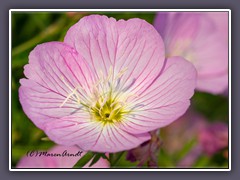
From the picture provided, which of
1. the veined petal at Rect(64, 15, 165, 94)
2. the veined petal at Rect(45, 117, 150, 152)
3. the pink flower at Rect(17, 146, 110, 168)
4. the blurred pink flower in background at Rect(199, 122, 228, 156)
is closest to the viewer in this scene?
the veined petal at Rect(45, 117, 150, 152)

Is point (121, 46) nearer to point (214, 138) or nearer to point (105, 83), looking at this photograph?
point (105, 83)

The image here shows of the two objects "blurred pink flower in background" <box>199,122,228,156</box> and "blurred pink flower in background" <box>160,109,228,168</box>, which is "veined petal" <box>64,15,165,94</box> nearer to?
"blurred pink flower in background" <box>160,109,228,168</box>

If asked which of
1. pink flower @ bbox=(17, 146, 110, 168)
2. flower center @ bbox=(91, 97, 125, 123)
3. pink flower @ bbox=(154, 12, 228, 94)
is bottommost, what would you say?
pink flower @ bbox=(17, 146, 110, 168)

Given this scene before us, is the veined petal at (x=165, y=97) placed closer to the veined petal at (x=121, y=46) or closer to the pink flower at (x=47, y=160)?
the veined petal at (x=121, y=46)

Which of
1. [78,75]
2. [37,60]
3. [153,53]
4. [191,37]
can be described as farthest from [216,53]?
[37,60]

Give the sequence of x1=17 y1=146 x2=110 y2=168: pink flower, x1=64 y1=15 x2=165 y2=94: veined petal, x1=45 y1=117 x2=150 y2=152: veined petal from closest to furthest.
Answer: x1=45 y1=117 x2=150 y2=152: veined petal → x1=64 y1=15 x2=165 y2=94: veined petal → x1=17 y1=146 x2=110 y2=168: pink flower

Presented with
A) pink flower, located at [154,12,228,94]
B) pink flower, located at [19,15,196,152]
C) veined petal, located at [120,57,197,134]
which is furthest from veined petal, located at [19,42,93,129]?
pink flower, located at [154,12,228,94]
